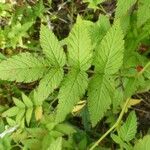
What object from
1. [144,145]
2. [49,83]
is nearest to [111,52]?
[49,83]

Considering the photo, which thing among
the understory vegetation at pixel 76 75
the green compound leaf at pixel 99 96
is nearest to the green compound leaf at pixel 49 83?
the understory vegetation at pixel 76 75

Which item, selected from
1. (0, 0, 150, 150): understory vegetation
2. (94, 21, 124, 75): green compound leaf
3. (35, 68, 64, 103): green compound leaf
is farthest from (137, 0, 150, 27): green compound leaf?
(35, 68, 64, 103): green compound leaf

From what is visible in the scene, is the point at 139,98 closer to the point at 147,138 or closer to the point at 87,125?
the point at 87,125

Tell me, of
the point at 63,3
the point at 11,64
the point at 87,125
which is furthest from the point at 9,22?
the point at 11,64

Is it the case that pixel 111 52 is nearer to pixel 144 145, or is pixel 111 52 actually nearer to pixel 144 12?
pixel 144 12

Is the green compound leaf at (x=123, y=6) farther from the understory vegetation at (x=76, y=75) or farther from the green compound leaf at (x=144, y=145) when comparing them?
the green compound leaf at (x=144, y=145)

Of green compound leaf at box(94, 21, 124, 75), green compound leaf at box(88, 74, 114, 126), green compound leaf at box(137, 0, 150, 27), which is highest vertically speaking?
green compound leaf at box(137, 0, 150, 27)

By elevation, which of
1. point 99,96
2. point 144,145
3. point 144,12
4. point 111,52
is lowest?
point 144,145

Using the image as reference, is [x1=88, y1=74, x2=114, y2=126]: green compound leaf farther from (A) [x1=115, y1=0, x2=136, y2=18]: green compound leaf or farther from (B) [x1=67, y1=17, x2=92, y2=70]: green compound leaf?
(A) [x1=115, y1=0, x2=136, y2=18]: green compound leaf
